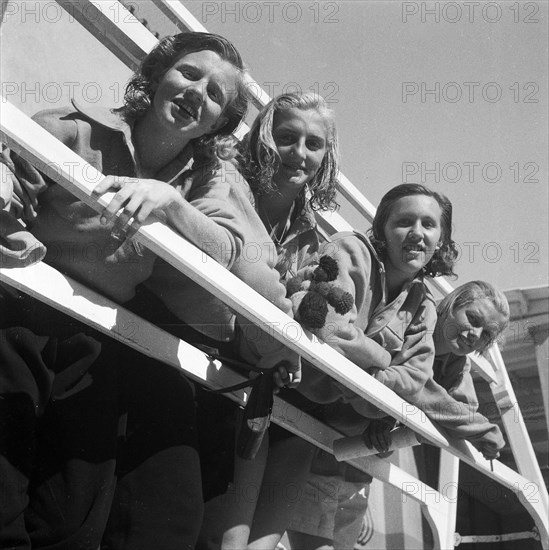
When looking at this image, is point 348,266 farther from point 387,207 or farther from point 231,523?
point 231,523

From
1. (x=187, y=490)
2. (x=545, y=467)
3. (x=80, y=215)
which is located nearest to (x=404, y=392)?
(x=187, y=490)

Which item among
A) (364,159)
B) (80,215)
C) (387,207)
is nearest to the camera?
(80,215)

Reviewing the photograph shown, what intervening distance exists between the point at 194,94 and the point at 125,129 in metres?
0.10

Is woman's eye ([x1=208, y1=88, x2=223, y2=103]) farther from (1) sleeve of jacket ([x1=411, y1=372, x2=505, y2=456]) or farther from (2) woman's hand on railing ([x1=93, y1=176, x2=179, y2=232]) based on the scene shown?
(1) sleeve of jacket ([x1=411, y1=372, x2=505, y2=456])

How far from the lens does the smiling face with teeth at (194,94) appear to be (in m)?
1.23

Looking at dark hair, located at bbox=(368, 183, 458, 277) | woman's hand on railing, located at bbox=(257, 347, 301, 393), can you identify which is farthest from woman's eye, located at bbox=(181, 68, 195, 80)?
dark hair, located at bbox=(368, 183, 458, 277)

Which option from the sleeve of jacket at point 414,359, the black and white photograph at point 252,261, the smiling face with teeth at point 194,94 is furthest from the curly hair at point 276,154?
the sleeve of jacket at point 414,359

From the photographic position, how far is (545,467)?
295 cm

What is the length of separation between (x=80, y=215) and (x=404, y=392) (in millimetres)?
575

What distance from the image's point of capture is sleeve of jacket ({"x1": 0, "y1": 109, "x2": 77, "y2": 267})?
3.24ft

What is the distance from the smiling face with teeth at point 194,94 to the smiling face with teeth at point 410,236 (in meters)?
0.41

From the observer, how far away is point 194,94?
1.23 metres

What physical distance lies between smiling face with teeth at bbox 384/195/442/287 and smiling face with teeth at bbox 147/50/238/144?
1.35 feet

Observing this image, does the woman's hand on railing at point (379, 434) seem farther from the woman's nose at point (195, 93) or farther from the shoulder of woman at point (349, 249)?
the woman's nose at point (195, 93)
